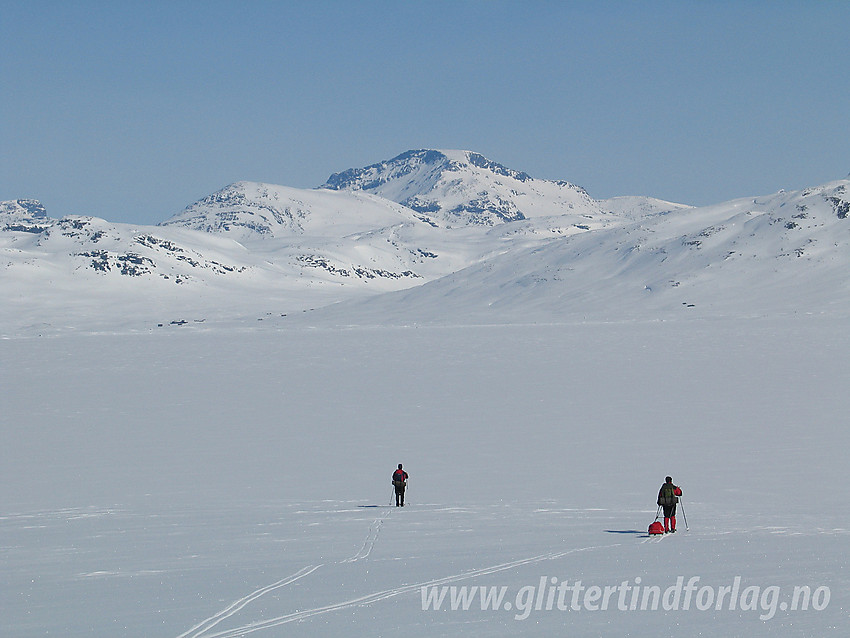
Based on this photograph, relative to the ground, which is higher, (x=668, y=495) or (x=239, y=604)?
(x=668, y=495)

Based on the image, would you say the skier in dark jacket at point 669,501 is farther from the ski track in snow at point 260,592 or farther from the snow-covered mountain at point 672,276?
the snow-covered mountain at point 672,276

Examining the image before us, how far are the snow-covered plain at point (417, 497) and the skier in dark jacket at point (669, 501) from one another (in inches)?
20.0

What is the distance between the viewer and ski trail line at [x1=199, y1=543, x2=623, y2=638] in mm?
11617

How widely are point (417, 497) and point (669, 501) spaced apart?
786cm

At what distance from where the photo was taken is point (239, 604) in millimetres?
12719

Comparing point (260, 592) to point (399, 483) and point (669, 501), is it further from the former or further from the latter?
point (669, 501)

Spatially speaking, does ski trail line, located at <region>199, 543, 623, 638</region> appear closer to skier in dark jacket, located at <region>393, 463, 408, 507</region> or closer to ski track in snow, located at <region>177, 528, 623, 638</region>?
ski track in snow, located at <region>177, 528, 623, 638</region>

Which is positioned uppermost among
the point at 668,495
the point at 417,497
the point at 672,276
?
the point at 672,276

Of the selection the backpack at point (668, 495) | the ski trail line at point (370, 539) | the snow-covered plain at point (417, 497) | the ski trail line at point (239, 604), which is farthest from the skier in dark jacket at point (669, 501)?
the ski trail line at point (239, 604)

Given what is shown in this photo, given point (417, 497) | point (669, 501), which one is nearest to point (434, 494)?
point (417, 497)

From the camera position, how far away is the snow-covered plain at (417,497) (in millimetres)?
12445

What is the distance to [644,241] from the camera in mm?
186875

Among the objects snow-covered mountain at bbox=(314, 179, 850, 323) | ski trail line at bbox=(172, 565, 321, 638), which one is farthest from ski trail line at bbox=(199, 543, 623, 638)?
snow-covered mountain at bbox=(314, 179, 850, 323)

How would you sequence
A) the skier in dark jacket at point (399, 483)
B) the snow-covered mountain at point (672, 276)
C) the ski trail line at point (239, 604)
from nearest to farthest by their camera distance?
1. the ski trail line at point (239, 604)
2. the skier in dark jacket at point (399, 483)
3. the snow-covered mountain at point (672, 276)
